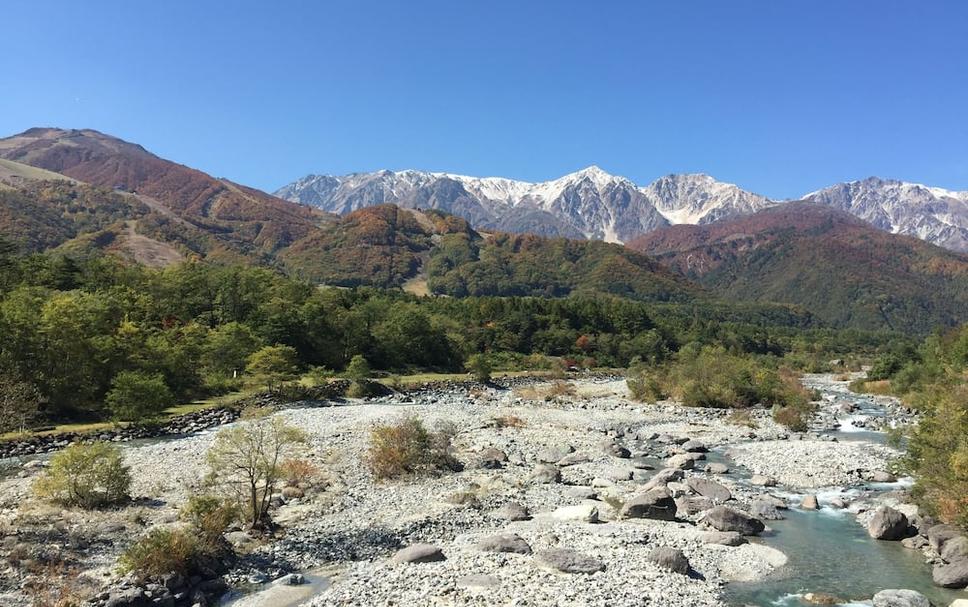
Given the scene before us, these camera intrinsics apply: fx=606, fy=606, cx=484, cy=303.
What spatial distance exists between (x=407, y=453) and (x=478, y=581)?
14591mm

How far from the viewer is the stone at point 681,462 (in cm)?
3581

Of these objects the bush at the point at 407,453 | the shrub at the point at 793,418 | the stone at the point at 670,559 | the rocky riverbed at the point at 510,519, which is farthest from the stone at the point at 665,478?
the shrub at the point at 793,418

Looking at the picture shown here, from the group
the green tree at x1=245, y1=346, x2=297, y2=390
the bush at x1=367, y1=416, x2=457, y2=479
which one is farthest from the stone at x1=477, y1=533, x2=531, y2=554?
the green tree at x1=245, y1=346, x2=297, y2=390

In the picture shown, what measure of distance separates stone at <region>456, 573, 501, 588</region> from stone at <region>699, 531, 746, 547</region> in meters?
8.85

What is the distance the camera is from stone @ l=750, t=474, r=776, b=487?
3191cm

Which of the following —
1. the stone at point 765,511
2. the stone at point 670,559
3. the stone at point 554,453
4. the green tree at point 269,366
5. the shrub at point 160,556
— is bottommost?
the stone at point 554,453

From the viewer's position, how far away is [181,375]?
5500cm

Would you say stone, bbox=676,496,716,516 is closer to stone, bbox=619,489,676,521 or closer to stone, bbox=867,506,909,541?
stone, bbox=619,489,676,521

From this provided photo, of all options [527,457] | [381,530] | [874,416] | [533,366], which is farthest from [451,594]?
[533,366]

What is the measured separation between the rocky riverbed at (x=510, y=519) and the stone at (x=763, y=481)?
0.36ft

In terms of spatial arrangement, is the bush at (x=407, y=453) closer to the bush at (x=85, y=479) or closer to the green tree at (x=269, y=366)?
the bush at (x=85, y=479)

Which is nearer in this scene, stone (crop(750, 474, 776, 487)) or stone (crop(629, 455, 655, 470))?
stone (crop(750, 474, 776, 487))

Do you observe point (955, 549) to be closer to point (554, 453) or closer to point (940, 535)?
point (940, 535)

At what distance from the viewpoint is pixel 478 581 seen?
57.5ft
